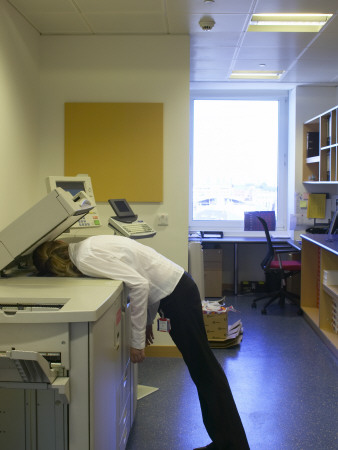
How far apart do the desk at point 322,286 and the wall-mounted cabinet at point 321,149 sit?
33.4 inches

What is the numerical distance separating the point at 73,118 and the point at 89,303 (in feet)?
8.73

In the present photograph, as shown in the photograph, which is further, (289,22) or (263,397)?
(289,22)

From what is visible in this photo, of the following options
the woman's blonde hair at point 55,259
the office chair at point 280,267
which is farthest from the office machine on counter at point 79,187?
the office chair at point 280,267

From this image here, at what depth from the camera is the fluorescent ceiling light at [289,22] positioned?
3.90 meters

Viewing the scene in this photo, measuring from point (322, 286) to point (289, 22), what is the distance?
235 centimetres

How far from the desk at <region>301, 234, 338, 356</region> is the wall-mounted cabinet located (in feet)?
2.79

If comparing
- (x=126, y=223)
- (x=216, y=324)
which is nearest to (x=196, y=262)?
(x=216, y=324)

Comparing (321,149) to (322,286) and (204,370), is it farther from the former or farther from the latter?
(204,370)

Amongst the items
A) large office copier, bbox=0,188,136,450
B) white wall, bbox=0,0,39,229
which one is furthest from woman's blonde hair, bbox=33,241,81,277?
white wall, bbox=0,0,39,229

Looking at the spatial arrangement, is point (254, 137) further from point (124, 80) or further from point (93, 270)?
point (93, 270)

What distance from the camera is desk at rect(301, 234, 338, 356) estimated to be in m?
4.43

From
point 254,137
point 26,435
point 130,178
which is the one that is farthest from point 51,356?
point 254,137

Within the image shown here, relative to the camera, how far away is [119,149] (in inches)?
164

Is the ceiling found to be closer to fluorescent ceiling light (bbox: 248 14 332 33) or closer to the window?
fluorescent ceiling light (bbox: 248 14 332 33)
